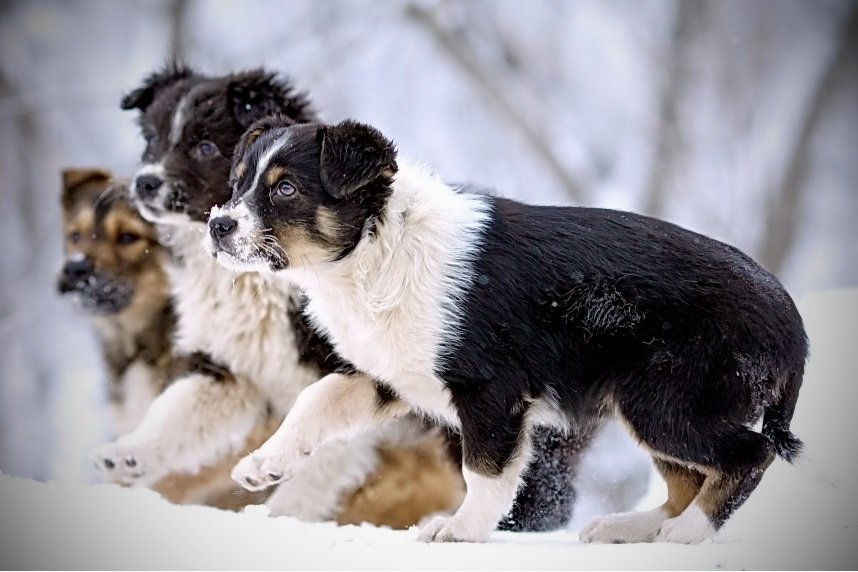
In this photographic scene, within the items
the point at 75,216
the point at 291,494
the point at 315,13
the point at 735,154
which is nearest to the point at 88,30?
the point at 315,13

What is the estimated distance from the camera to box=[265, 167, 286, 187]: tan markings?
4.73 m

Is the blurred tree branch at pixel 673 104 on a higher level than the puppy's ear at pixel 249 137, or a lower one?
higher

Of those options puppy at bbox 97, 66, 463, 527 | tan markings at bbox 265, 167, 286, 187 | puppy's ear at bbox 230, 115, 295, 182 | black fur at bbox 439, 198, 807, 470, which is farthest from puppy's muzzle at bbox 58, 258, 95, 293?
black fur at bbox 439, 198, 807, 470

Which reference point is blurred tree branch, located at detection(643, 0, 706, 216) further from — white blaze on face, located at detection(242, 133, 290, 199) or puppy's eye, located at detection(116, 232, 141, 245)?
white blaze on face, located at detection(242, 133, 290, 199)

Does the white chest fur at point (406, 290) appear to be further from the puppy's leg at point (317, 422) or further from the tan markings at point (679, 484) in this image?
the tan markings at point (679, 484)

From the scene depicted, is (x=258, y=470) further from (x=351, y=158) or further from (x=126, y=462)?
(x=126, y=462)

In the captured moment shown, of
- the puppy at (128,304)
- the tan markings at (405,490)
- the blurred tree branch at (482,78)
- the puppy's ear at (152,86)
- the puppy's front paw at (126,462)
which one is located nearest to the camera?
the puppy's front paw at (126,462)

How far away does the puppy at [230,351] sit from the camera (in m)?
6.05

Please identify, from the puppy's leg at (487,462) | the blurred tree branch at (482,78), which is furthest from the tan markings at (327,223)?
the blurred tree branch at (482,78)

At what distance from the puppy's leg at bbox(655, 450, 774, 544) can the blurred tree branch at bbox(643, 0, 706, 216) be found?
7772mm

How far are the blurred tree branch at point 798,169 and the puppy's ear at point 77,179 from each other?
7.05 meters

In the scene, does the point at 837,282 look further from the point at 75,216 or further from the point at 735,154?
the point at 75,216

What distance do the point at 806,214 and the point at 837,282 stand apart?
1.00 meters

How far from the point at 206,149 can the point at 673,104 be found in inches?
314
